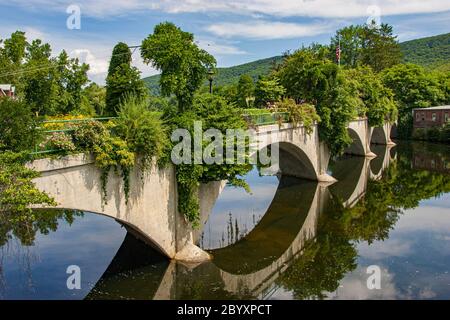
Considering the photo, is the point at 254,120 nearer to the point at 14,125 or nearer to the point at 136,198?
the point at 136,198

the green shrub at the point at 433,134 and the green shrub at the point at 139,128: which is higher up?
the green shrub at the point at 139,128

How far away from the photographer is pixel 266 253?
59.9 ft

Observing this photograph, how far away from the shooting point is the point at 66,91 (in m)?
36.1

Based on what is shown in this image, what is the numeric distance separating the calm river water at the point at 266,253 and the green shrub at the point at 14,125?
2381mm

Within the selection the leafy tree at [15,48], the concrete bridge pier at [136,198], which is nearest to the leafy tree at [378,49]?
the leafy tree at [15,48]

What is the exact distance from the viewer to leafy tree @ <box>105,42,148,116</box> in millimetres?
17703

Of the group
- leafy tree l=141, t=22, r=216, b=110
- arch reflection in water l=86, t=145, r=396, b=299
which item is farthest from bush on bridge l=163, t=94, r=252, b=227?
arch reflection in water l=86, t=145, r=396, b=299

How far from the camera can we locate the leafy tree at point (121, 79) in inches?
697

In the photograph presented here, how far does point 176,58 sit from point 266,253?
9.46 metres

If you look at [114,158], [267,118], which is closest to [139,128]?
[114,158]

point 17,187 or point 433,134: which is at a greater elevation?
point 433,134

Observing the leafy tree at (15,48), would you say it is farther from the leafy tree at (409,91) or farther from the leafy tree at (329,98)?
the leafy tree at (409,91)

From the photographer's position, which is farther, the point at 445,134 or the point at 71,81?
the point at 445,134
